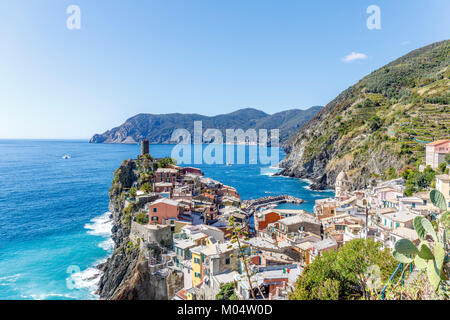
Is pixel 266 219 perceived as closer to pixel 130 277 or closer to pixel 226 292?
pixel 130 277

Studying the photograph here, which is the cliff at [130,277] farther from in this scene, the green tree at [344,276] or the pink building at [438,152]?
the pink building at [438,152]

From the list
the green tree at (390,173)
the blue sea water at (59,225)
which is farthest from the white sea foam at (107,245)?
the green tree at (390,173)

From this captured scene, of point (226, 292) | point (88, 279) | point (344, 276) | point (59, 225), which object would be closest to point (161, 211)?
point (88, 279)

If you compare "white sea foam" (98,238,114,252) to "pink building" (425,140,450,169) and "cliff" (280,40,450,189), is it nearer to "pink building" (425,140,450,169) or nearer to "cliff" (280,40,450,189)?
"pink building" (425,140,450,169)

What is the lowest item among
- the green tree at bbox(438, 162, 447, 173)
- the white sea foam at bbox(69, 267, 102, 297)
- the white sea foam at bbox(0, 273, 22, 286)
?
the white sea foam at bbox(69, 267, 102, 297)

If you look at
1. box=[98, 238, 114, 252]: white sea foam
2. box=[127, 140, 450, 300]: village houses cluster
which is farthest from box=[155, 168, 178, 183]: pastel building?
box=[98, 238, 114, 252]: white sea foam
